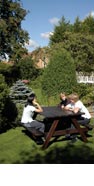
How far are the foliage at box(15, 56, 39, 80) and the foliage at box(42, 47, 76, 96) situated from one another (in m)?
25.4

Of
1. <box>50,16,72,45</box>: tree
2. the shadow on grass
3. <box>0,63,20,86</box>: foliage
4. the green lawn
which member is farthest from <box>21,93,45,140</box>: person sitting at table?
<box>50,16,72,45</box>: tree

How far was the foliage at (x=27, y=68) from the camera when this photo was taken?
44.2 meters

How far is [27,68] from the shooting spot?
4444cm

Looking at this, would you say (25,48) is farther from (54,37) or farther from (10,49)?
(54,37)

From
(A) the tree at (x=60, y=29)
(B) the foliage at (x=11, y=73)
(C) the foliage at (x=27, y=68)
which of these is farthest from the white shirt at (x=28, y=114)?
(A) the tree at (x=60, y=29)

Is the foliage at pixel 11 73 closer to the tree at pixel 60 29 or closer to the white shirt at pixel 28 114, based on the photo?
the tree at pixel 60 29

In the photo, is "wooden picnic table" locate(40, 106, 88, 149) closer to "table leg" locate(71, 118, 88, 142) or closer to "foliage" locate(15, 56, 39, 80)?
"table leg" locate(71, 118, 88, 142)

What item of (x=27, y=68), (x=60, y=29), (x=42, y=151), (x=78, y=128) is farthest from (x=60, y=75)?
(x=60, y=29)

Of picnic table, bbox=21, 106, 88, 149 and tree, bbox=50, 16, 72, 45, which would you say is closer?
picnic table, bbox=21, 106, 88, 149

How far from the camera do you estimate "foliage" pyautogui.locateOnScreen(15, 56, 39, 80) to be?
4422cm

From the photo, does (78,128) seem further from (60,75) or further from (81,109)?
(60,75)
